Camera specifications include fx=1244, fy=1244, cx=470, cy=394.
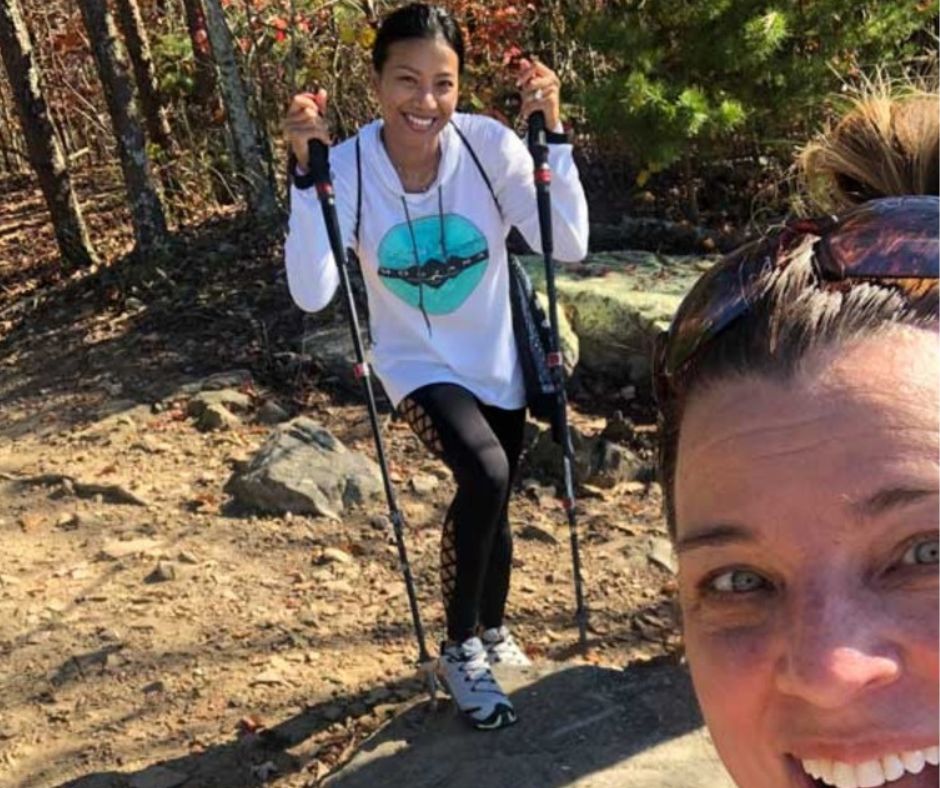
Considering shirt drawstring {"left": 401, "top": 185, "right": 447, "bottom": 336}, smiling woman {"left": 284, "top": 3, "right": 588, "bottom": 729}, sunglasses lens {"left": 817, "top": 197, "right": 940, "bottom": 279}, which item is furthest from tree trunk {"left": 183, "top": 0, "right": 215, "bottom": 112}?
sunglasses lens {"left": 817, "top": 197, "right": 940, "bottom": 279}

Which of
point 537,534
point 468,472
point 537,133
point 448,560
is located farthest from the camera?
point 537,534

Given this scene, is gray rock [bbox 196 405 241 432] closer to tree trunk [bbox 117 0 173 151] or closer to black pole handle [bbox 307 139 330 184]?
black pole handle [bbox 307 139 330 184]

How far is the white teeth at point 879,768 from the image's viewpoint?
3.69 feet

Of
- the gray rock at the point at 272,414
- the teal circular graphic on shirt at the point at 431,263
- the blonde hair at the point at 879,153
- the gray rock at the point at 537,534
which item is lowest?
the gray rock at the point at 537,534

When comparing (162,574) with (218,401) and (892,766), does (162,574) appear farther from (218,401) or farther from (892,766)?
(892,766)

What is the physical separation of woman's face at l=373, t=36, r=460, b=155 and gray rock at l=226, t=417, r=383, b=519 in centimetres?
246

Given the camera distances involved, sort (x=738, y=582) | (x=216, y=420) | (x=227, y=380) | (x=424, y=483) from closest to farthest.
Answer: (x=738, y=582) < (x=424, y=483) < (x=216, y=420) < (x=227, y=380)

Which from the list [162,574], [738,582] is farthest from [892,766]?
[162,574]

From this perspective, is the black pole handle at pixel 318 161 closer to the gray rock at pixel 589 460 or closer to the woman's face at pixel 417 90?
the woman's face at pixel 417 90

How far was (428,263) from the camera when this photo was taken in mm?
3656

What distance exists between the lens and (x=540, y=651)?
15.5 feet

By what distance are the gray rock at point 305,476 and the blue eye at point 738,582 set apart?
4.58m

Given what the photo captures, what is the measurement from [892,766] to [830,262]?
52cm

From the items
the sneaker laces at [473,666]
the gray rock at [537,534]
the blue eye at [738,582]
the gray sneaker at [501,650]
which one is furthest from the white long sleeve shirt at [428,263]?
the blue eye at [738,582]
